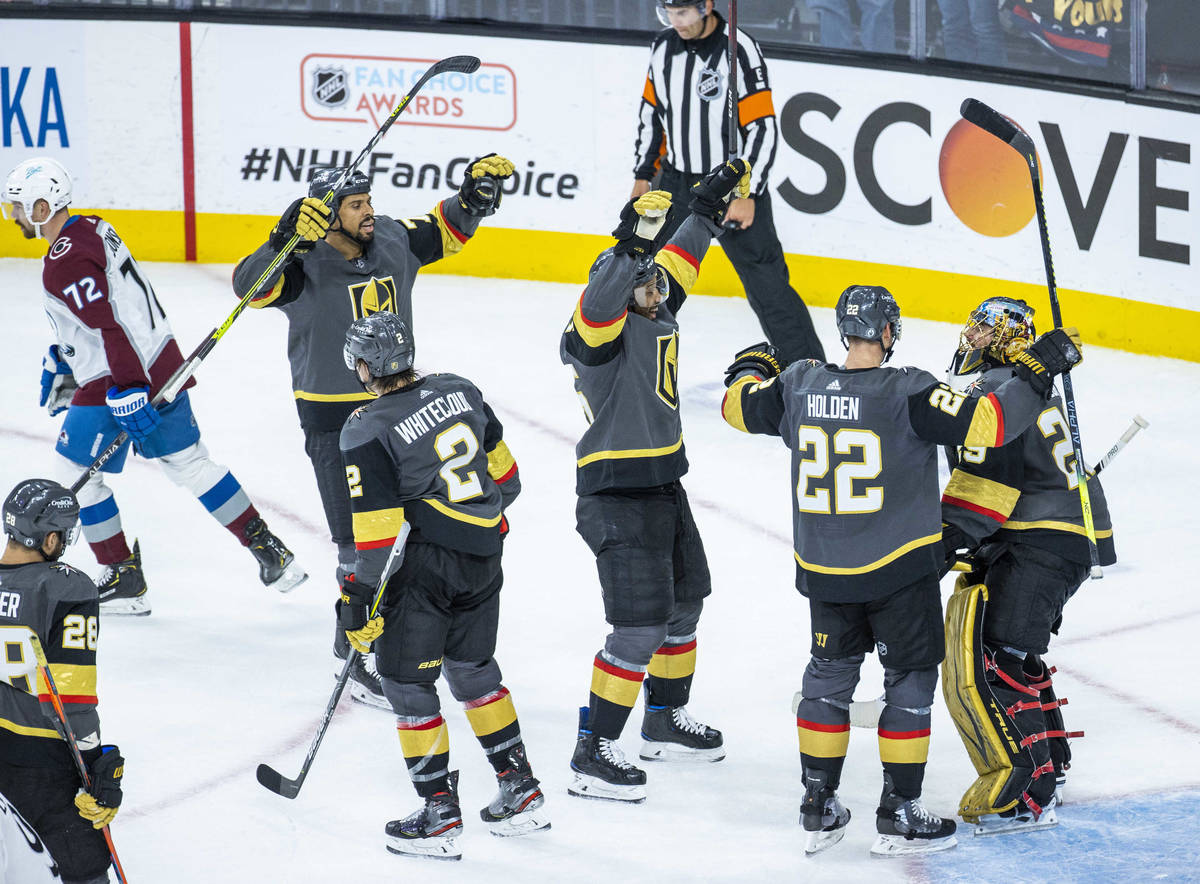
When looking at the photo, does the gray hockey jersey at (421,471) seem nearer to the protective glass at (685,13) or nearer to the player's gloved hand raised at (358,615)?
the player's gloved hand raised at (358,615)

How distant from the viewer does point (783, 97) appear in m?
8.08

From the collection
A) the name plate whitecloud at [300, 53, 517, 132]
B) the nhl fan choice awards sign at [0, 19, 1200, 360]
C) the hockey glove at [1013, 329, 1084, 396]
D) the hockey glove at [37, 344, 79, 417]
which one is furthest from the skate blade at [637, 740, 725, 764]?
the name plate whitecloud at [300, 53, 517, 132]

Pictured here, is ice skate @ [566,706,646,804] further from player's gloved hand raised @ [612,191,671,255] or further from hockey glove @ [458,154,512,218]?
hockey glove @ [458,154,512,218]

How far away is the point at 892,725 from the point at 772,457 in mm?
2861

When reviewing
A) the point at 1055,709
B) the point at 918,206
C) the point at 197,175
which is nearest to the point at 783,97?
the point at 918,206

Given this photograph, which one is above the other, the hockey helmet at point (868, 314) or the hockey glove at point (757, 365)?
the hockey helmet at point (868, 314)

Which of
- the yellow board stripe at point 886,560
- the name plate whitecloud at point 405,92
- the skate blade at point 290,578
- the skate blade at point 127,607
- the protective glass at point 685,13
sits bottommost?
the skate blade at point 127,607

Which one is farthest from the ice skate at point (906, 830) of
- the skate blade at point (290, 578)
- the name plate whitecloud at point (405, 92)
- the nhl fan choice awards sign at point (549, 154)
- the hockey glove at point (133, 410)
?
the name plate whitecloud at point (405, 92)

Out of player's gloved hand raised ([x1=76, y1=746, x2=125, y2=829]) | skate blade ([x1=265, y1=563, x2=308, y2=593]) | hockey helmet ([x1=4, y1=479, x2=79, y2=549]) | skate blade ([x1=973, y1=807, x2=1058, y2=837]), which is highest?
hockey helmet ([x1=4, y1=479, x2=79, y2=549])

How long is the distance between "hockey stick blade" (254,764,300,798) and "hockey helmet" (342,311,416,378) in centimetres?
104

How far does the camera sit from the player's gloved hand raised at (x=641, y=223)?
417 cm

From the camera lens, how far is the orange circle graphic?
763 cm

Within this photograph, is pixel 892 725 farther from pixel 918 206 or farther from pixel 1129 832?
pixel 918 206

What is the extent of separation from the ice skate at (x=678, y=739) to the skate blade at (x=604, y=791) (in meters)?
0.27
